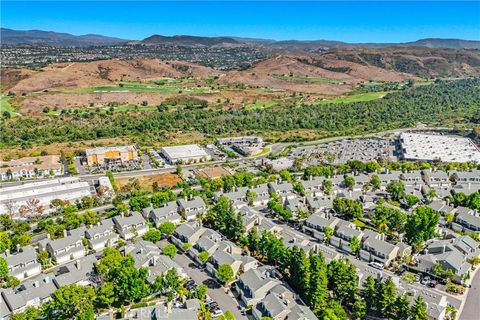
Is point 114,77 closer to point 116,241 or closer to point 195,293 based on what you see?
point 116,241

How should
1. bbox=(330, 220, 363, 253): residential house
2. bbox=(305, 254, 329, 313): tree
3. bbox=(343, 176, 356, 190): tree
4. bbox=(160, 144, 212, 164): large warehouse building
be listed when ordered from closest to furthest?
bbox=(305, 254, 329, 313): tree < bbox=(330, 220, 363, 253): residential house < bbox=(343, 176, 356, 190): tree < bbox=(160, 144, 212, 164): large warehouse building

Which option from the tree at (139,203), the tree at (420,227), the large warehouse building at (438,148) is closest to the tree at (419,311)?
the tree at (420,227)

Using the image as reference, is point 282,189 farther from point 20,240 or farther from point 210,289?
point 20,240

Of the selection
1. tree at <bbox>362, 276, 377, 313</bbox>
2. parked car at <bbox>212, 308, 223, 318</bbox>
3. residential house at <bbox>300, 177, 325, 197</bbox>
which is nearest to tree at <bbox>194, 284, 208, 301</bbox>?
parked car at <bbox>212, 308, 223, 318</bbox>

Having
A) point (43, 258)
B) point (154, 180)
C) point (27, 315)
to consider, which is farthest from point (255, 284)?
Answer: point (154, 180)

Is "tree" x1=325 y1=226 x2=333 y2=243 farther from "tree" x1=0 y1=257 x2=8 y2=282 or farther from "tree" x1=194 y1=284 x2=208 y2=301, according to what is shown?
"tree" x1=0 y1=257 x2=8 y2=282

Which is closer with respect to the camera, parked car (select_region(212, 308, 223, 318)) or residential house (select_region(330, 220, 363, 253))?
parked car (select_region(212, 308, 223, 318))

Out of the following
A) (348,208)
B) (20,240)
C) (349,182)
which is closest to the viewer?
(20,240)
